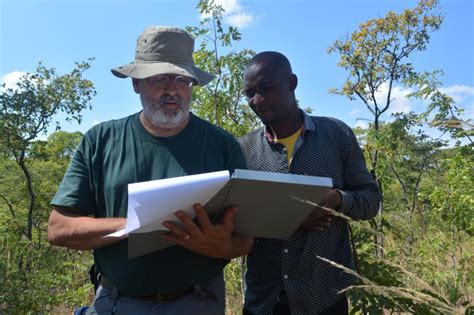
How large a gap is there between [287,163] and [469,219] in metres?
3.76

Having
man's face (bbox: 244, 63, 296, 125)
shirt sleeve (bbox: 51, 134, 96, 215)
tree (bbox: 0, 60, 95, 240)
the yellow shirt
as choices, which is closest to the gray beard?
shirt sleeve (bbox: 51, 134, 96, 215)

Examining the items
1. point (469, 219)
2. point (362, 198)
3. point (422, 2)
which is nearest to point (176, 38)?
point (362, 198)

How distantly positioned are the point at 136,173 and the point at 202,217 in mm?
347

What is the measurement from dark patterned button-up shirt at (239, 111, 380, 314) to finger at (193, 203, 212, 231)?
0.58 m

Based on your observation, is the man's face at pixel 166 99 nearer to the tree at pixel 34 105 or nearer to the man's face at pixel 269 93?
the man's face at pixel 269 93

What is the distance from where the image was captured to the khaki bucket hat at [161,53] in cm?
181

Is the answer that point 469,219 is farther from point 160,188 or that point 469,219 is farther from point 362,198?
point 160,188

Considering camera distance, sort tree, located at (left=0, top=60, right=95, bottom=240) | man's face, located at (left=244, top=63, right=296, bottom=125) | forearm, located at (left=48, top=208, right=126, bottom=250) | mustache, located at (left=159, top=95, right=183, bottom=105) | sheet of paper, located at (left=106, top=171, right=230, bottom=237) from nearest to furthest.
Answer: sheet of paper, located at (left=106, top=171, right=230, bottom=237) → forearm, located at (left=48, top=208, right=126, bottom=250) → mustache, located at (left=159, top=95, right=183, bottom=105) → man's face, located at (left=244, top=63, right=296, bottom=125) → tree, located at (left=0, top=60, right=95, bottom=240)

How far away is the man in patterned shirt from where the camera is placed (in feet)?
6.40

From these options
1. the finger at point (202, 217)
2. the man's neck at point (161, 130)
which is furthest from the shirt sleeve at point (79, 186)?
the finger at point (202, 217)

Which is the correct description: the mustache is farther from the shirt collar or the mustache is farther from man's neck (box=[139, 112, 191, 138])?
the shirt collar

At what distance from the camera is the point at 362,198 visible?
197 cm

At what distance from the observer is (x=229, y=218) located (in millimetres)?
1523

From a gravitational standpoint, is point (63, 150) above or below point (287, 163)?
above
